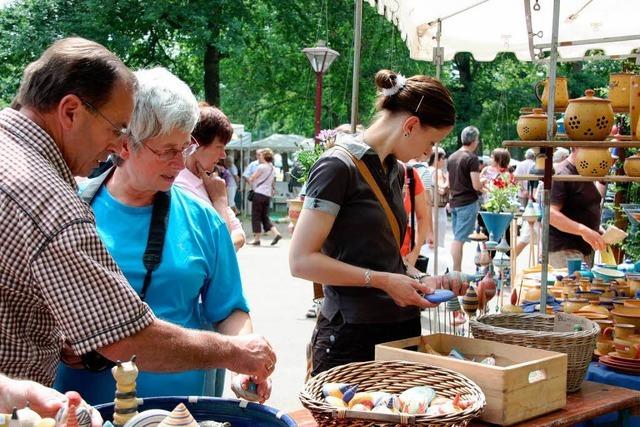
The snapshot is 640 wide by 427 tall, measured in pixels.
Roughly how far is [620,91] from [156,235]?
2.51 m

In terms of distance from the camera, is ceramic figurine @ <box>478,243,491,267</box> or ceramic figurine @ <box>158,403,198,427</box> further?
ceramic figurine @ <box>478,243,491,267</box>

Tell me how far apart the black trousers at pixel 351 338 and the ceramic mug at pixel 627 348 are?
2.64 ft

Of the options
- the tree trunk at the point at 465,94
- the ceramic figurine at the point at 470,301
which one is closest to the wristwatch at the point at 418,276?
the ceramic figurine at the point at 470,301

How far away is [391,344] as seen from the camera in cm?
231

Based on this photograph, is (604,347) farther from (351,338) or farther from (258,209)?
(258,209)

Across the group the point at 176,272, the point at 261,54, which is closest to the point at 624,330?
the point at 176,272

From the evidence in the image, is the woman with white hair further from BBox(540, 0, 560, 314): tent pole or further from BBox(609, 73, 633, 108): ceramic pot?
BBox(609, 73, 633, 108): ceramic pot

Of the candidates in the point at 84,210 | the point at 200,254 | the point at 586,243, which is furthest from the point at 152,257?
the point at 586,243

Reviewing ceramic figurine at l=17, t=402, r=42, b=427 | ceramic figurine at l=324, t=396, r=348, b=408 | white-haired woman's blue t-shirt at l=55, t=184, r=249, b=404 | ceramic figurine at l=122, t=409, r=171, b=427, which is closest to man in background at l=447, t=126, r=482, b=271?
white-haired woman's blue t-shirt at l=55, t=184, r=249, b=404

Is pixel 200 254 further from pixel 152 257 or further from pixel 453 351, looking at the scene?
pixel 453 351

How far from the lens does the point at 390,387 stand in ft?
6.91

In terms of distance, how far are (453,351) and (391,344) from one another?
0.18 metres

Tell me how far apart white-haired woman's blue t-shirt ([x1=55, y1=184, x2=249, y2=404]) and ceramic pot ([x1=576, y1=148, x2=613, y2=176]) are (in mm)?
2173

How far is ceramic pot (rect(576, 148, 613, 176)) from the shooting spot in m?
3.76
